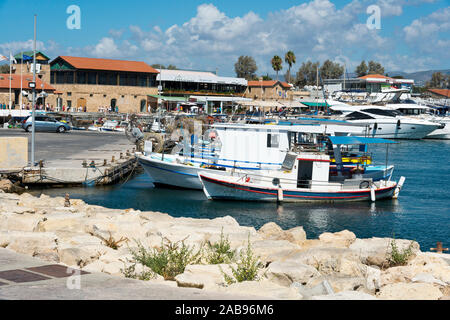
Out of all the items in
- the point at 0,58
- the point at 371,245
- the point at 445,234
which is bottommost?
the point at 445,234

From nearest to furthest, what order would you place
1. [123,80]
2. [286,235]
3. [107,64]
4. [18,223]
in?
[18,223] → [286,235] → [123,80] → [107,64]

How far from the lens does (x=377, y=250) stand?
12.8 m

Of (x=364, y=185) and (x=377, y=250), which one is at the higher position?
(x=377, y=250)

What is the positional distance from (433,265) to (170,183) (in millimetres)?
21948

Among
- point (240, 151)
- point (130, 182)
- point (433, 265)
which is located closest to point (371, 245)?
point (433, 265)

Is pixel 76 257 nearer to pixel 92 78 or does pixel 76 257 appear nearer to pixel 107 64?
pixel 92 78

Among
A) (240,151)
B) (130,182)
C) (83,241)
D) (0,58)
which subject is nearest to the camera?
(83,241)

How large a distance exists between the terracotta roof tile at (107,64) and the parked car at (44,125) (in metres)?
25.9

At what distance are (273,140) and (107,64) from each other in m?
58.1

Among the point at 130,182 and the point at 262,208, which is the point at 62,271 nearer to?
the point at 262,208

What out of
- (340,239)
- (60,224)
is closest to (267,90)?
(340,239)

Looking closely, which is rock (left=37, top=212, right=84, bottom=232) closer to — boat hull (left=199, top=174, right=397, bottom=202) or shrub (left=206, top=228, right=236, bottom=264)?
shrub (left=206, top=228, right=236, bottom=264)

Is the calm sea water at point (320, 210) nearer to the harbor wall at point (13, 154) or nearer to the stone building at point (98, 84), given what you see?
the harbor wall at point (13, 154)
